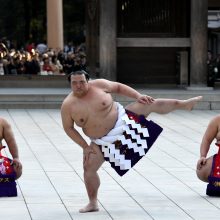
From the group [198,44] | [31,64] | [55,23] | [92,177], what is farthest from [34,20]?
[92,177]

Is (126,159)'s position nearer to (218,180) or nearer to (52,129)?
(218,180)

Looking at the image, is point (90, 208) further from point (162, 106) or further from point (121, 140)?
point (162, 106)

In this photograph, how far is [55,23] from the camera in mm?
46188

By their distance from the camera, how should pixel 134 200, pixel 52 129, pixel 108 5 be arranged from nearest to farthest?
pixel 134 200 < pixel 52 129 < pixel 108 5

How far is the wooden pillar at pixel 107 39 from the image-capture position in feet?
Answer: 85.3

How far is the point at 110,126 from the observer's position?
32.4ft

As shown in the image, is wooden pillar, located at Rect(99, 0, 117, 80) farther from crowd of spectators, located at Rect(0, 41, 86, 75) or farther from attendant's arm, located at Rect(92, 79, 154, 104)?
attendant's arm, located at Rect(92, 79, 154, 104)

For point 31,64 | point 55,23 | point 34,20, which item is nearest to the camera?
point 31,64

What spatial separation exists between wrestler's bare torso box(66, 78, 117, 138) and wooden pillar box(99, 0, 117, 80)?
16239 mm

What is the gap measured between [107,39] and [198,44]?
2.43 metres

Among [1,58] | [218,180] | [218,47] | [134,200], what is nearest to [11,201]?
[134,200]

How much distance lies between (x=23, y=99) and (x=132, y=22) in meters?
4.72

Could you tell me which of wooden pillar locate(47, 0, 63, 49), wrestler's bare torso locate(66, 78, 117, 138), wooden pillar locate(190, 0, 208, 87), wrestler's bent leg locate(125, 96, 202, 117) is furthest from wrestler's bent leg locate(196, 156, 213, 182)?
wooden pillar locate(47, 0, 63, 49)

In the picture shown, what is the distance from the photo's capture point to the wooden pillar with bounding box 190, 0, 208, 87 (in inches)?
1021
